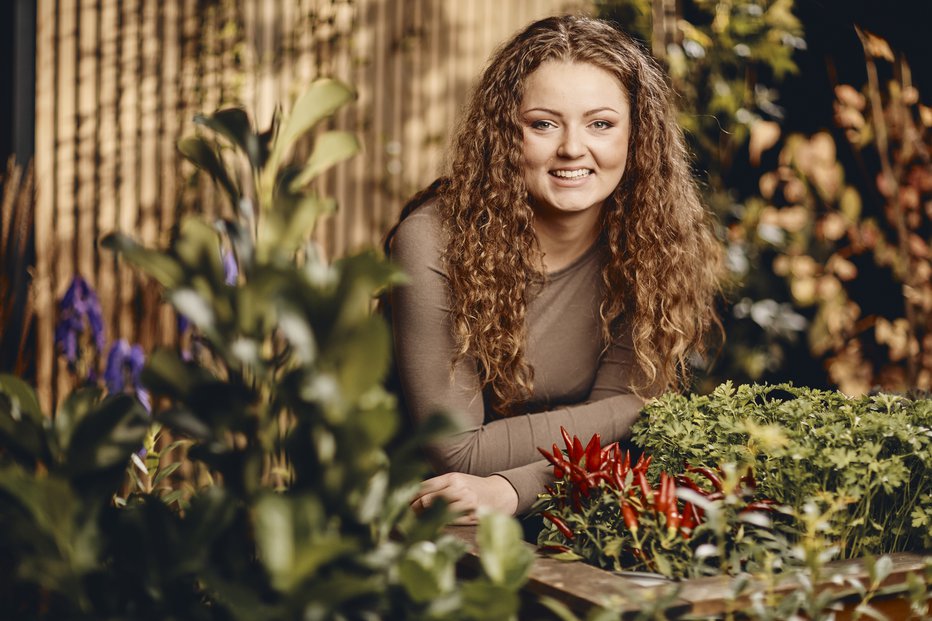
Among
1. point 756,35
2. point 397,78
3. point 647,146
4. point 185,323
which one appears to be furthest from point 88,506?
point 756,35

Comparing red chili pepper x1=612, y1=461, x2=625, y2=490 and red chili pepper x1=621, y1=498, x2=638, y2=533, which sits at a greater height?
red chili pepper x1=612, y1=461, x2=625, y2=490

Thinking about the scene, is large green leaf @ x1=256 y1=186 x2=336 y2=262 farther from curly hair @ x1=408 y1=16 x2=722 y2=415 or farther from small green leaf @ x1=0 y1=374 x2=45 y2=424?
curly hair @ x1=408 y1=16 x2=722 y2=415

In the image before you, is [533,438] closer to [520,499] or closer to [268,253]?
[520,499]

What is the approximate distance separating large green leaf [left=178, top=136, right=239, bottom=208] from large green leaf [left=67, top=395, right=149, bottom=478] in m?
0.19

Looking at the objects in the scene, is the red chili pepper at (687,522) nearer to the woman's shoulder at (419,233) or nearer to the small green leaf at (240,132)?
the small green leaf at (240,132)

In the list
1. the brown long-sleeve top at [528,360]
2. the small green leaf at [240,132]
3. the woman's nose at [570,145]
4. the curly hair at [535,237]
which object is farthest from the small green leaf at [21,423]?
the woman's nose at [570,145]

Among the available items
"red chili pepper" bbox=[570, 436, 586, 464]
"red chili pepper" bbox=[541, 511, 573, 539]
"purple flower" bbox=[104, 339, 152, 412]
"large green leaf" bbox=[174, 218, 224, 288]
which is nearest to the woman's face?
"red chili pepper" bbox=[570, 436, 586, 464]

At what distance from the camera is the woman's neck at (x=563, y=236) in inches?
74.4

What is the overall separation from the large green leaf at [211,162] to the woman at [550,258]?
88 cm

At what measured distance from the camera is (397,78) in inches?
148

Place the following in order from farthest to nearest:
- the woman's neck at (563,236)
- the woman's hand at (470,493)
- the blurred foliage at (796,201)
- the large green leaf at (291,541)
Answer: the blurred foliage at (796,201), the woman's neck at (563,236), the woman's hand at (470,493), the large green leaf at (291,541)

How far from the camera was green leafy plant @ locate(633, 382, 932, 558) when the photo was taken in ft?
3.53

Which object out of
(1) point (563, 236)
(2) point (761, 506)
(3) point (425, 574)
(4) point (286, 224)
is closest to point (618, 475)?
(2) point (761, 506)

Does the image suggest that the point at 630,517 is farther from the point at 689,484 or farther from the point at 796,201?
the point at 796,201
